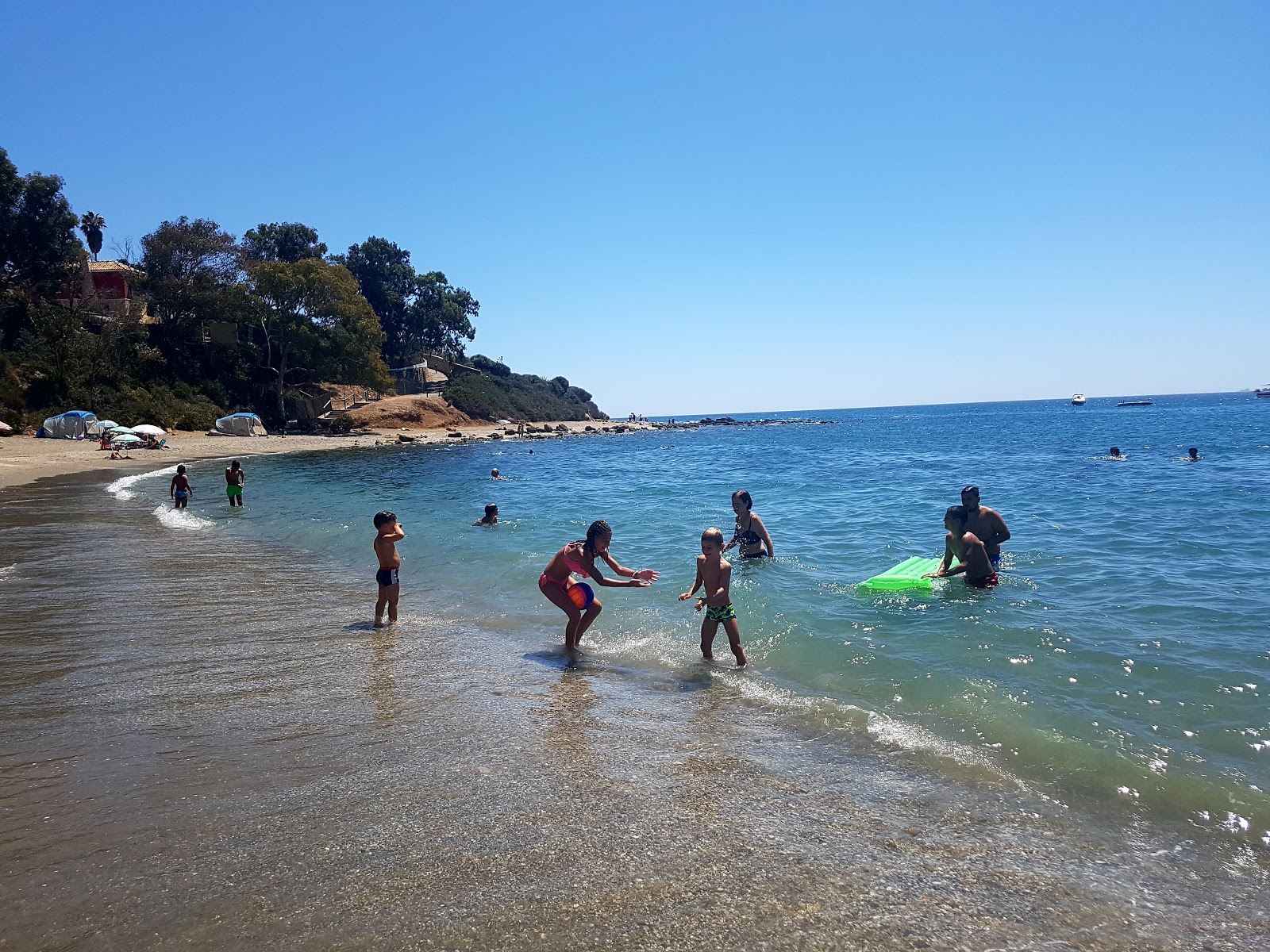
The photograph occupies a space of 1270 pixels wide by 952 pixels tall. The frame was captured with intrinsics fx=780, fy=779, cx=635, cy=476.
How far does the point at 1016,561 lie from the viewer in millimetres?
11656

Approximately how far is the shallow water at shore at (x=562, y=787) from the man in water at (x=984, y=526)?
2.72 ft

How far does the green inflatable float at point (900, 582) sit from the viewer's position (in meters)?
9.73

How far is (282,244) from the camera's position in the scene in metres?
58.6

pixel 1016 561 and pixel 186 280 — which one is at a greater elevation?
pixel 186 280

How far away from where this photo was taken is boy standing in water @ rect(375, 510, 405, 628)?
330 inches

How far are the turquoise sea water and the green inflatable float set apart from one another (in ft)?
0.66

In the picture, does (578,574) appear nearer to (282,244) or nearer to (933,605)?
(933,605)

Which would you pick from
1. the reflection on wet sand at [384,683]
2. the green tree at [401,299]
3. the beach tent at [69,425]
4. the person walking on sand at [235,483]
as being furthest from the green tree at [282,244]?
the reflection on wet sand at [384,683]

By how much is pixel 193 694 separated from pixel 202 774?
5.31ft

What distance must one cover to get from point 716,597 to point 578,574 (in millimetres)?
1414

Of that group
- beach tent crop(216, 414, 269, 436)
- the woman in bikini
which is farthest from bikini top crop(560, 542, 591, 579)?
beach tent crop(216, 414, 269, 436)

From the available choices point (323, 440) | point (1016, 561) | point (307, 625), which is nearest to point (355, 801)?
point (307, 625)

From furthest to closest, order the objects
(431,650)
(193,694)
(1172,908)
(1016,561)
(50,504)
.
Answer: (50,504), (1016,561), (431,650), (193,694), (1172,908)

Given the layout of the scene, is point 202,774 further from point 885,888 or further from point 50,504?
point 50,504
